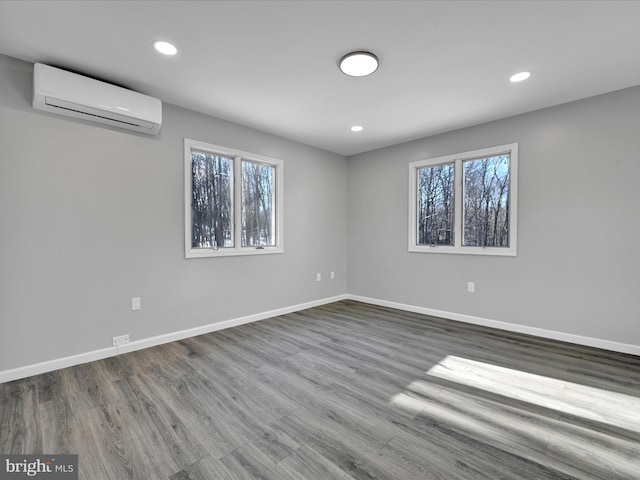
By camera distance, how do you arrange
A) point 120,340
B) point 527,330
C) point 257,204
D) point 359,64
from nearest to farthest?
1. point 359,64
2. point 120,340
3. point 527,330
4. point 257,204

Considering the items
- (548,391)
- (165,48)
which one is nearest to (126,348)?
(165,48)

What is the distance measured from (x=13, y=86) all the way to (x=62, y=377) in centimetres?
245

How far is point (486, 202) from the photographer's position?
3832mm

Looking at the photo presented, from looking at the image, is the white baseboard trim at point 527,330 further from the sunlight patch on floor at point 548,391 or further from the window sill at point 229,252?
the window sill at point 229,252

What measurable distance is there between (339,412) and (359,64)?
2689 mm

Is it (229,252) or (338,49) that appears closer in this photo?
(338,49)

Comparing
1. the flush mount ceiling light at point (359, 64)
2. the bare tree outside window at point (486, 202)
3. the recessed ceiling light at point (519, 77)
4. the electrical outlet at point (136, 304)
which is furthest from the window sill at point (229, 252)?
the recessed ceiling light at point (519, 77)

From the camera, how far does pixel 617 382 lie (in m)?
2.31

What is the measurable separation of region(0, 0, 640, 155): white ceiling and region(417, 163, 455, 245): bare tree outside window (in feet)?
3.45

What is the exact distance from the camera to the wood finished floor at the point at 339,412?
1493 mm

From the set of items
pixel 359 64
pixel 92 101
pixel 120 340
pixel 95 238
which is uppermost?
pixel 359 64

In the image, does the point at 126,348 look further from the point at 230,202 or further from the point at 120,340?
the point at 230,202

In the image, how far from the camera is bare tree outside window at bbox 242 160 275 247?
13.2ft

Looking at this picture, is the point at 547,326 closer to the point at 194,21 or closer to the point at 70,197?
the point at 194,21
